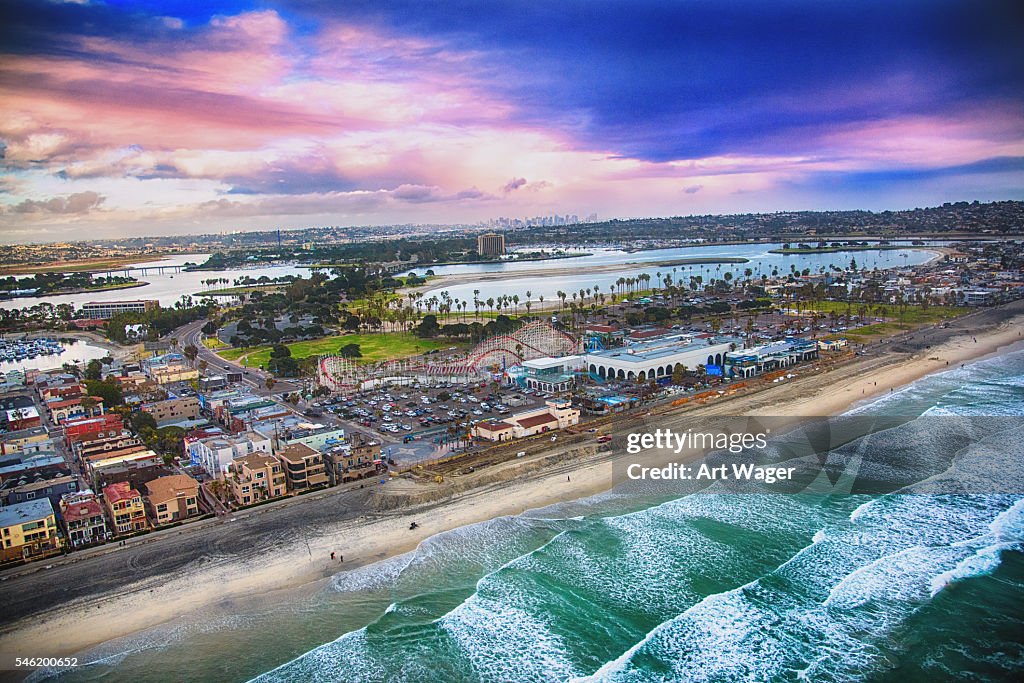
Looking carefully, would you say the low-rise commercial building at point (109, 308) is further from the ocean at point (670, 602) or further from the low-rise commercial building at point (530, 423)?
the ocean at point (670, 602)

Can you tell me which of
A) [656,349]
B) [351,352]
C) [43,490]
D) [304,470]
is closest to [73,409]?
[43,490]

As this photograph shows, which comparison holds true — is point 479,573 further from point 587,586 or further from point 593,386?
point 593,386

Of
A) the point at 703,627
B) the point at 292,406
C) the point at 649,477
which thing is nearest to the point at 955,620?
the point at 703,627

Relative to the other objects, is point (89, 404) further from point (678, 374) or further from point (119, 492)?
point (678, 374)

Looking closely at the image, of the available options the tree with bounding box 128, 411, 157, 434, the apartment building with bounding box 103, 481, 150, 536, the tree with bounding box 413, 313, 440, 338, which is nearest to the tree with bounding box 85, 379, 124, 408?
the tree with bounding box 128, 411, 157, 434

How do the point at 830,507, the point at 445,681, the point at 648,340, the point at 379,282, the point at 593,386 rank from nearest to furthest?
the point at 445,681 < the point at 830,507 < the point at 593,386 < the point at 648,340 < the point at 379,282

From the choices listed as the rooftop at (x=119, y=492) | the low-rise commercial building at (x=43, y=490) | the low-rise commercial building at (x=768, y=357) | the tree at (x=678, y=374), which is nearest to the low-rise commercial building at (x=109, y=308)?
the low-rise commercial building at (x=43, y=490)

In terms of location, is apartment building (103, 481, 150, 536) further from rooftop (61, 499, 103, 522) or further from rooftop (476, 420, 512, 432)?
rooftop (476, 420, 512, 432)
